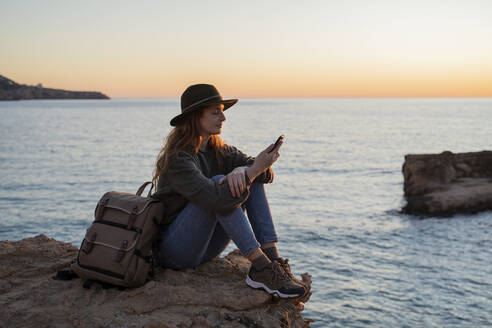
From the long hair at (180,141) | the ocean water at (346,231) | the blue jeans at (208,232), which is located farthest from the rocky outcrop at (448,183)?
the long hair at (180,141)

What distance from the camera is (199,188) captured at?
3373mm

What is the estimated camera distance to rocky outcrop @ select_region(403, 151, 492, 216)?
1574 centimetres

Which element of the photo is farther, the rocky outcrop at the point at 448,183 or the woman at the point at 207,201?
the rocky outcrop at the point at 448,183

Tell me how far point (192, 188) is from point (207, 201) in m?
0.17

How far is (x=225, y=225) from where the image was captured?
3504 mm

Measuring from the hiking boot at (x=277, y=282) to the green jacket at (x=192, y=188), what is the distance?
65 cm

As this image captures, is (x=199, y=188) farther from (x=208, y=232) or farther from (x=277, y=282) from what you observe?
(x=277, y=282)

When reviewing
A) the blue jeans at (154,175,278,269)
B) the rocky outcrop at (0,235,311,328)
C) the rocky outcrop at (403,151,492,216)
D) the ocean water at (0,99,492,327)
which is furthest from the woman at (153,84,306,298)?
the rocky outcrop at (403,151,492,216)

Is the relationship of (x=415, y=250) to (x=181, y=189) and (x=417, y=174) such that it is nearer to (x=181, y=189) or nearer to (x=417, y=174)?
(x=417, y=174)

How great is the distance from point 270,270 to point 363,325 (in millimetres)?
5244

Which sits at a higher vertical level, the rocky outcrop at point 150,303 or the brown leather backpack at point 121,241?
the brown leather backpack at point 121,241

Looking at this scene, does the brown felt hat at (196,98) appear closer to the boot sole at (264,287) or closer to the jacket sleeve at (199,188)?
the jacket sleeve at (199,188)

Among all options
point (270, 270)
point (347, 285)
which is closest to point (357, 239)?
point (347, 285)

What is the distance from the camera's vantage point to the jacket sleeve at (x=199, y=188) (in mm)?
3350
